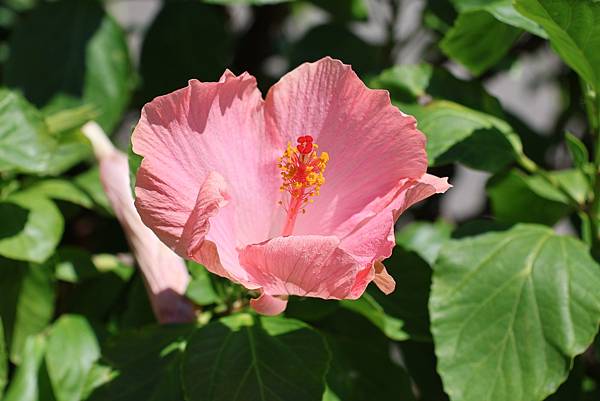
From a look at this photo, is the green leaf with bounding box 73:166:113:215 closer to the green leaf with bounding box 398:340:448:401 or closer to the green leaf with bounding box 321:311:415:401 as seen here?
the green leaf with bounding box 321:311:415:401

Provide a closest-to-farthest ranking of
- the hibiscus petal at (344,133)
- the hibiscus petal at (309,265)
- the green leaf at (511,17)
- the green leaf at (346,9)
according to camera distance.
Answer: the hibiscus petal at (309,265), the hibiscus petal at (344,133), the green leaf at (511,17), the green leaf at (346,9)

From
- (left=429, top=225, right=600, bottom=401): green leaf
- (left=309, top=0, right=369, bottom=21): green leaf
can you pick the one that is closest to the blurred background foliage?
(left=429, top=225, right=600, bottom=401): green leaf

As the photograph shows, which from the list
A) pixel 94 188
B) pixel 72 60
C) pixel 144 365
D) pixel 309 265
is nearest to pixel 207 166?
pixel 309 265

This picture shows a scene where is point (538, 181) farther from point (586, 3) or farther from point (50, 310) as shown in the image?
point (50, 310)

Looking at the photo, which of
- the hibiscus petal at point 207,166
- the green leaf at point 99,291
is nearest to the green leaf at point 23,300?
the green leaf at point 99,291

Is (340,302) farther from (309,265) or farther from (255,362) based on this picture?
(309,265)

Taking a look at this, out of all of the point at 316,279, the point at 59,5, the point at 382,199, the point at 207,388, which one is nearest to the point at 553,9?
the point at 382,199

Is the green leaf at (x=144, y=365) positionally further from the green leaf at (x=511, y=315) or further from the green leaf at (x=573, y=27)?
the green leaf at (x=573, y=27)
